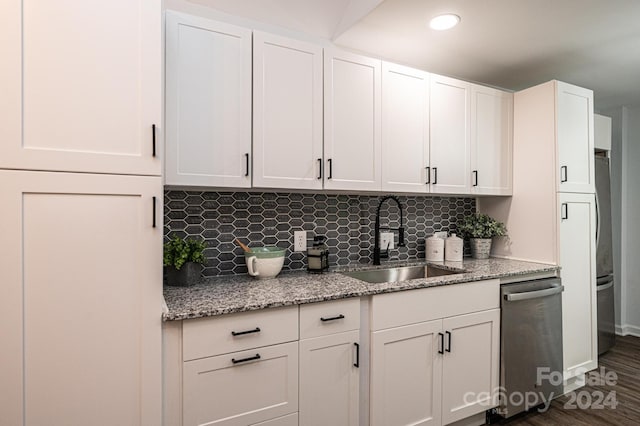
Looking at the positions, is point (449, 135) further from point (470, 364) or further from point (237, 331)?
point (237, 331)

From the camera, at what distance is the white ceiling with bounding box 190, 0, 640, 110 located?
1823mm

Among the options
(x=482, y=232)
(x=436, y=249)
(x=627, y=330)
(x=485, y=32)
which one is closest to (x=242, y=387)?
(x=436, y=249)

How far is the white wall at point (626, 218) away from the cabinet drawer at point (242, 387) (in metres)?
3.93

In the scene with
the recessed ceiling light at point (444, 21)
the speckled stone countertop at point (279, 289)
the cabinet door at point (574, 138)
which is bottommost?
the speckled stone countertop at point (279, 289)

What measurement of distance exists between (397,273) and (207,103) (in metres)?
1.61

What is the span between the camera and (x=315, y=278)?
1.93 meters

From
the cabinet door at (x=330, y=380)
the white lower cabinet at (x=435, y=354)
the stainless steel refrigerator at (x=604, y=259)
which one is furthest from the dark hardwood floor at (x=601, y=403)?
the cabinet door at (x=330, y=380)

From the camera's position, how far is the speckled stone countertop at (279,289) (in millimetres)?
1360

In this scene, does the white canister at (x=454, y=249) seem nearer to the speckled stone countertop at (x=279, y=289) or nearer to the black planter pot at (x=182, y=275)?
the speckled stone countertop at (x=279, y=289)

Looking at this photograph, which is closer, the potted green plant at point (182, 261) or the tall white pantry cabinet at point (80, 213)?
the tall white pantry cabinet at point (80, 213)

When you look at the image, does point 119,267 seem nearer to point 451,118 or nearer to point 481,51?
point 451,118

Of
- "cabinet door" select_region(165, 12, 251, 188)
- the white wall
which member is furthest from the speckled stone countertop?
the white wall

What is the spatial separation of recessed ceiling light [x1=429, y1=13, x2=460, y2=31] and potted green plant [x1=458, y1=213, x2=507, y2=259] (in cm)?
145

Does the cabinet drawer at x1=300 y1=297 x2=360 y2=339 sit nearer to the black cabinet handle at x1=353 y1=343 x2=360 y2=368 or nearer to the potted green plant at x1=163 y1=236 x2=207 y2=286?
the black cabinet handle at x1=353 y1=343 x2=360 y2=368
